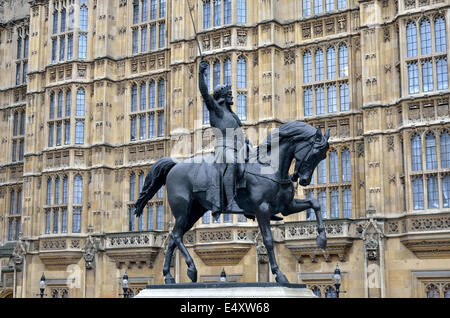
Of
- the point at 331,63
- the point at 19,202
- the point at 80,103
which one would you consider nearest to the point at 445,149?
the point at 331,63

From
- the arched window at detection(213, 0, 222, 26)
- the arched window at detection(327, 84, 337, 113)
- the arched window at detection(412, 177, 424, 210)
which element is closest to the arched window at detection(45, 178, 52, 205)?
the arched window at detection(213, 0, 222, 26)

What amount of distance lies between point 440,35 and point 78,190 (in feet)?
59.8

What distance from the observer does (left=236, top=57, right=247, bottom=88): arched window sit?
93.9ft

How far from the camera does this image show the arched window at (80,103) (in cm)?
3294

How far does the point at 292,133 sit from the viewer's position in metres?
11.6

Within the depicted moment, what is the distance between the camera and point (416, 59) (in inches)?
978

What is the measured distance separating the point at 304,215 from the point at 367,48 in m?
7.32

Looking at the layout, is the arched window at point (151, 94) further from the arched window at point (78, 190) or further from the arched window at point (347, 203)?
the arched window at point (347, 203)

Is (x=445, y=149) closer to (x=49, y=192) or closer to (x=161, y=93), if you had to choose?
(x=161, y=93)

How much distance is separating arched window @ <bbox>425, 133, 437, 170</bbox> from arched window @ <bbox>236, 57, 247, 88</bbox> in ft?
27.3

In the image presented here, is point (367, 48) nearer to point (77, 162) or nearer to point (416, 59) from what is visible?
point (416, 59)

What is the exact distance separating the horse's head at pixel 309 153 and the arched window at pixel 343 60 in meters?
16.5
